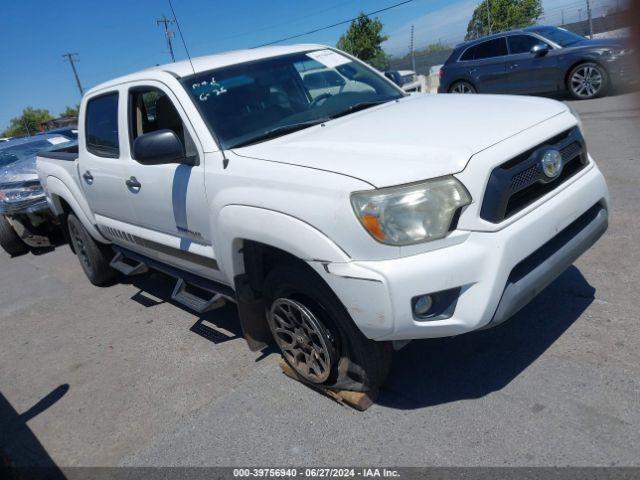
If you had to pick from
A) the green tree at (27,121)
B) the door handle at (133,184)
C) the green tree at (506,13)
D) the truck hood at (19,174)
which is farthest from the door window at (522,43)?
the green tree at (27,121)

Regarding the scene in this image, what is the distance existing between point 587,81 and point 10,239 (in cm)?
1101

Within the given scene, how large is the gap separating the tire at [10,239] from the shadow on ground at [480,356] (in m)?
7.04

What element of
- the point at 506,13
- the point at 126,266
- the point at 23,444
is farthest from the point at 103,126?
the point at 506,13

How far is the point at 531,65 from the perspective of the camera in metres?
11.6

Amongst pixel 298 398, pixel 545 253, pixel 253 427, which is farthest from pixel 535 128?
pixel 253 427

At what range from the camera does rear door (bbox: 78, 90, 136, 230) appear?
4168 mm

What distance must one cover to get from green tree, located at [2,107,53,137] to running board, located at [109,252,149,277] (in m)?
71.7

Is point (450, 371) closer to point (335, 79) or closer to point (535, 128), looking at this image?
point (535, 128)

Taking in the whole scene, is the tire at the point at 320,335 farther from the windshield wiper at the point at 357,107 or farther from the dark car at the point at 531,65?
the dark car at the point at 531,65

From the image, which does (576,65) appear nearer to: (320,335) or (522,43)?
(522,43)

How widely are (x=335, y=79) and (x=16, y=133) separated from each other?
258ft

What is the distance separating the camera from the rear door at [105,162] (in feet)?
13.7

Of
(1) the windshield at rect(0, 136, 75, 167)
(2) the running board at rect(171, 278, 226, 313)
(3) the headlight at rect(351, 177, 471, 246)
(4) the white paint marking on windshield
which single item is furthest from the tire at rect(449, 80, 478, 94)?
(3) the headlight at rect(351, 177, 471, 246)

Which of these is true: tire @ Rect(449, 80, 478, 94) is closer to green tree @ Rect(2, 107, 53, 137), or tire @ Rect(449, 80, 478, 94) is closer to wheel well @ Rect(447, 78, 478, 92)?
wheel well @ Rect(447, 78, 478, 92)
